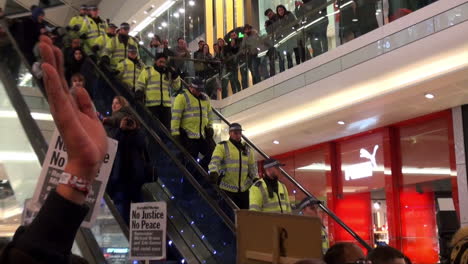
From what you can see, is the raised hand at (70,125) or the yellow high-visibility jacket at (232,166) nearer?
the raised hand at (70,125)

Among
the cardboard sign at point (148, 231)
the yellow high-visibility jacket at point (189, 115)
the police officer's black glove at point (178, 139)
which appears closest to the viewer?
the cardboard sign at point (148, 231)

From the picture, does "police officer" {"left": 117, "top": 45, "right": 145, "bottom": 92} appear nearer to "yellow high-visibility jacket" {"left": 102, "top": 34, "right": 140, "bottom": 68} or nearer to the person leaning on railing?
"yellow high-visibility jacket" {"left": 102, "top": 34, "right": 140, "bottom": 68}

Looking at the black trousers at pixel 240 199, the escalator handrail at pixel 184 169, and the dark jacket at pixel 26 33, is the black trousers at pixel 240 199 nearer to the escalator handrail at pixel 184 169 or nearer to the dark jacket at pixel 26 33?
the escalator handrail at pixel 184 169

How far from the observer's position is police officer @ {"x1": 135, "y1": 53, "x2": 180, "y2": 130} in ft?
33.0

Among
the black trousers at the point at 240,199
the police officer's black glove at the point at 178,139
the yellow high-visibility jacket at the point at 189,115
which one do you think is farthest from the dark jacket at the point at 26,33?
the black trousers at the point at 240,199

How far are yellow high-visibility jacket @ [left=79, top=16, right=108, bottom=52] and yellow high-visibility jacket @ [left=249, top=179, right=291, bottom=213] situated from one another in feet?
18.2

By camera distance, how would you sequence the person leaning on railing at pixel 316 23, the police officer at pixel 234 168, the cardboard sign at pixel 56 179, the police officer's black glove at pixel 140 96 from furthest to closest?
the person leaning on railing at pixel 316 23
the police officer's black glove at pixel 140 96
the police officer at pixel 234 168
the cardboard sign at pixel 56 179

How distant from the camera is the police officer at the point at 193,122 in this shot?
8.99 m

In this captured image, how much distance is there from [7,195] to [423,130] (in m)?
9.08

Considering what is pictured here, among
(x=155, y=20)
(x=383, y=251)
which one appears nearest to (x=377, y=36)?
(x=383, y=251)

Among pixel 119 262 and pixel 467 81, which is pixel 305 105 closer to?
pixel 467 81

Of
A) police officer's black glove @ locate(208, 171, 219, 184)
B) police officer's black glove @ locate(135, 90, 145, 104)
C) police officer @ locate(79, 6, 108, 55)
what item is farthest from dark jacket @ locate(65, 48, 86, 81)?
police officer's black glove @ locate(208, 171, 219, 184)

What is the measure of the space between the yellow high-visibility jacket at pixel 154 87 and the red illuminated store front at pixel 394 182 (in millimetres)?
3100

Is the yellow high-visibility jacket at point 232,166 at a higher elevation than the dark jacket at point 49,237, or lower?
higher
